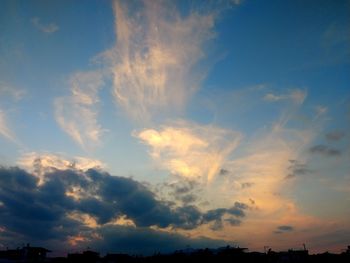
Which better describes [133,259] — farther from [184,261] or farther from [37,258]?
[37,258]

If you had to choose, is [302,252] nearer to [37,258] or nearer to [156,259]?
[156,259]

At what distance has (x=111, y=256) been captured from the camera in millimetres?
70312

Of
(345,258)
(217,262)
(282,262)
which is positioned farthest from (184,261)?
(345,258)

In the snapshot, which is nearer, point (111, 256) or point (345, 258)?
point (345, 258)

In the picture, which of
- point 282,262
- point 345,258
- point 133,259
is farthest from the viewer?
point 133,259

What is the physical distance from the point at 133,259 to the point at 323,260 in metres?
35.4

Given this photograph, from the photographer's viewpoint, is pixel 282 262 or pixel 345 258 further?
pixel 282 262

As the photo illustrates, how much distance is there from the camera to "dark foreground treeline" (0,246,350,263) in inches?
2314

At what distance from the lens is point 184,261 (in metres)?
59.7

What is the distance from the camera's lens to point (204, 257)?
59531 millimetres

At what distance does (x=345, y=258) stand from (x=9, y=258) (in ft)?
196

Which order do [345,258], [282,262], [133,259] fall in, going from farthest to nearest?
[133,259] < [282,262] < [345,258]

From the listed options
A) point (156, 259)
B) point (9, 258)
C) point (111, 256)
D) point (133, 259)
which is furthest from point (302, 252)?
point (9, 258)

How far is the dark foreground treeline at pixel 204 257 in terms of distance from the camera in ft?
193
